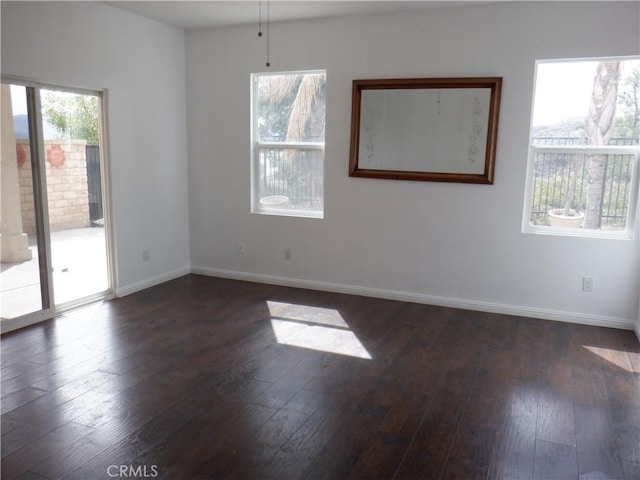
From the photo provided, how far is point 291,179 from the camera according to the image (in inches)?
193

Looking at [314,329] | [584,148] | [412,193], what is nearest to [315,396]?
[314,329]

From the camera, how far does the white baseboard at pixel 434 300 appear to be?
3984 mm

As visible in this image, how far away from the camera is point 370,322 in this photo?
3.98 m

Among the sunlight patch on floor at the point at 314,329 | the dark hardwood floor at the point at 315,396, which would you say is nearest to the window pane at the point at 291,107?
the sunlight patch on floor at the point at 314,329

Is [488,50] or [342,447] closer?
[342,447]

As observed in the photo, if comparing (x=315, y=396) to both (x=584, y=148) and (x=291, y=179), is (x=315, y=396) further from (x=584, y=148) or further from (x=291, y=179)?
(x=584, y=148)

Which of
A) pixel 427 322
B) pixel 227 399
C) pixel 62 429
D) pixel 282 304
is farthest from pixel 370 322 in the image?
pixel 62 429

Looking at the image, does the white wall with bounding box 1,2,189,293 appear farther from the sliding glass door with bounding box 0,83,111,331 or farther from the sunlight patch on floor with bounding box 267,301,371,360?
the sunlight patch on floor with bounding box 267,301,371,360

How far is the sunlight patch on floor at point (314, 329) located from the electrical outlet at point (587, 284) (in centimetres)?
193

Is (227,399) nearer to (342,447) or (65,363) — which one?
(342,447)

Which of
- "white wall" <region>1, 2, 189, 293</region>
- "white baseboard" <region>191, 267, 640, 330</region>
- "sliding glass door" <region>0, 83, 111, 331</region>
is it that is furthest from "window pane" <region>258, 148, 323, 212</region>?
"sliding glass door" <region>0, 83, 111, 331</region>

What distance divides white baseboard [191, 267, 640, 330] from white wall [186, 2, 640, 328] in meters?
0.01

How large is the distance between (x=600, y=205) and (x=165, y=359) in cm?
350

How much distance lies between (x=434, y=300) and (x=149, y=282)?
2757mm
